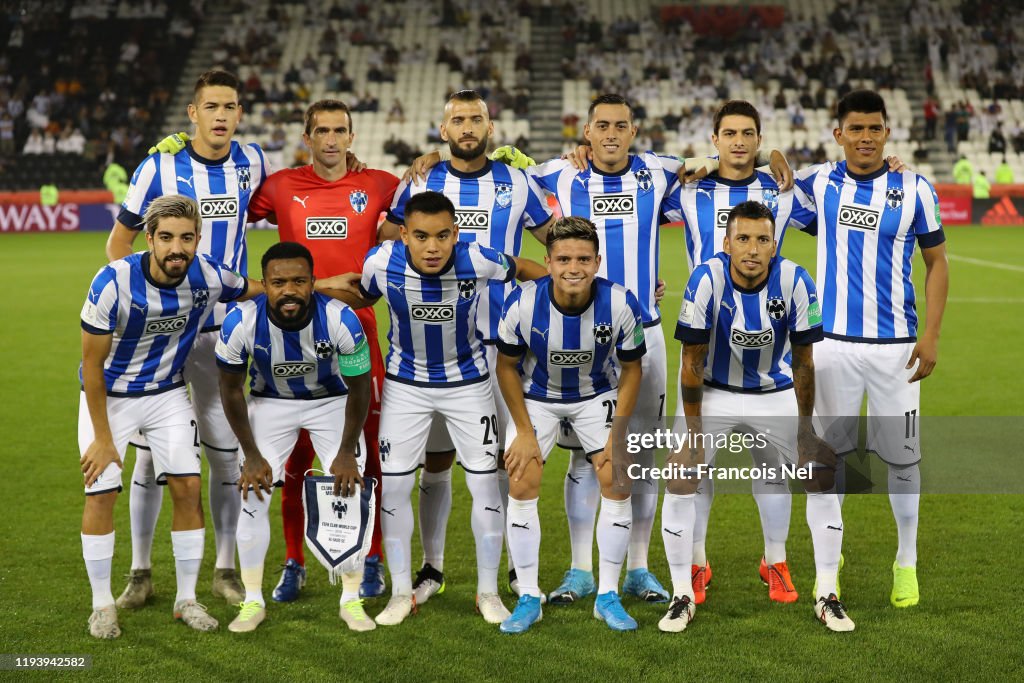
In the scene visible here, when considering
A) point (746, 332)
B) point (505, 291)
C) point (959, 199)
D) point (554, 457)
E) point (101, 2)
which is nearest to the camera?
point (746, 332)

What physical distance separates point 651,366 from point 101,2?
1242 inches

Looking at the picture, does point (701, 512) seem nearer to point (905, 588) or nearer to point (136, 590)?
point (905, 588)

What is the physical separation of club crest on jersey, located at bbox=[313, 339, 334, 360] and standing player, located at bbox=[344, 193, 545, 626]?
1.03 ft

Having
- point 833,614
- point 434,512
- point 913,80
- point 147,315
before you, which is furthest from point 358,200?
point 913,80

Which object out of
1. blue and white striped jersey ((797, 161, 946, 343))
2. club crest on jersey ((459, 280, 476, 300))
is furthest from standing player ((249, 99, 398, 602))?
blue and white striped jersey ((797, 161, 946, 343))

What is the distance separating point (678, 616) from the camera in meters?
4.62

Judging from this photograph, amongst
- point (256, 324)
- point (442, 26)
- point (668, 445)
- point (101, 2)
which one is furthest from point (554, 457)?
point (101, 2)

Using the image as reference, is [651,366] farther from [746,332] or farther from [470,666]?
[470,666]

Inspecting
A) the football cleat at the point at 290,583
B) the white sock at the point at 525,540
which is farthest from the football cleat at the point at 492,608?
the football cleat at the point at 290,583

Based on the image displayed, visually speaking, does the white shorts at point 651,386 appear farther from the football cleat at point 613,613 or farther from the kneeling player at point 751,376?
the football cleat at point 613,613

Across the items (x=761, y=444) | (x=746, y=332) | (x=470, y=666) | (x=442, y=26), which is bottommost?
(x=470, y=666)

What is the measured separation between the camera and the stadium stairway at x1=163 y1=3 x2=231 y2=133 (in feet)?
97.2

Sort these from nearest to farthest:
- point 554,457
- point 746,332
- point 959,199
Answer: point 746,332 < point 554,457 < point 959,199

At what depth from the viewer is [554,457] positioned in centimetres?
764
